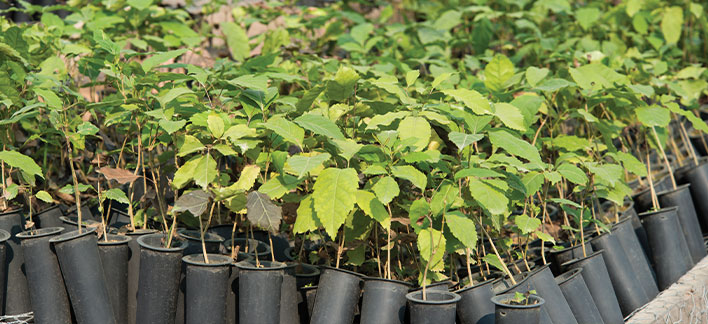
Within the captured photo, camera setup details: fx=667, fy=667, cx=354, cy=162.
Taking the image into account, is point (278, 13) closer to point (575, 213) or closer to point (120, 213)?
point (120, 213)

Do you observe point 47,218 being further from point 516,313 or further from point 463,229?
point 516,313

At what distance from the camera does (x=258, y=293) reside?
5.41 ft

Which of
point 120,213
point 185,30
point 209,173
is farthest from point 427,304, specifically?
point 185,30

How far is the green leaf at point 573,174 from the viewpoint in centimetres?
183

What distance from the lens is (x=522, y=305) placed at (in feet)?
5.17

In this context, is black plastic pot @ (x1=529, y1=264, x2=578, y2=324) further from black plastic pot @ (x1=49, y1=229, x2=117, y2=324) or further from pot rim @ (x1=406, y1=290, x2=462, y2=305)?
black plastic pot @ (x1=49, y1=229, x2=117, y2=324)

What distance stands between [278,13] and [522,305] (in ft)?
8.30

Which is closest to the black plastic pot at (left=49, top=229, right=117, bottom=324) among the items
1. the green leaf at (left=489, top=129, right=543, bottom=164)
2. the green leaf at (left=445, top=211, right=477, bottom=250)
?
the green leaf at (left=445, top=211, right=477, bottom=250)

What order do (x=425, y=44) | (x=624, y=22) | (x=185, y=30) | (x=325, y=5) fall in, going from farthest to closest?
(x=325, y=5) < (x=624, y=22) < (x=425, y=44) < (x=185, y=30)

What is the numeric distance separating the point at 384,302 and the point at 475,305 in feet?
0.77

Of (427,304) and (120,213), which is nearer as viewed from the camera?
(427,304)

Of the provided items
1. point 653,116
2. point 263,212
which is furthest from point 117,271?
point 653,116

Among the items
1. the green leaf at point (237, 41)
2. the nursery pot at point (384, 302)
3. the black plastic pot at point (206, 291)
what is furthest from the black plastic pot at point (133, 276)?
the green leaf at point (237, 41)

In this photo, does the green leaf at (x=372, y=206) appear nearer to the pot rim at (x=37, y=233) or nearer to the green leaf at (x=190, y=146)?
the green leaf at (x=190, y=146)
